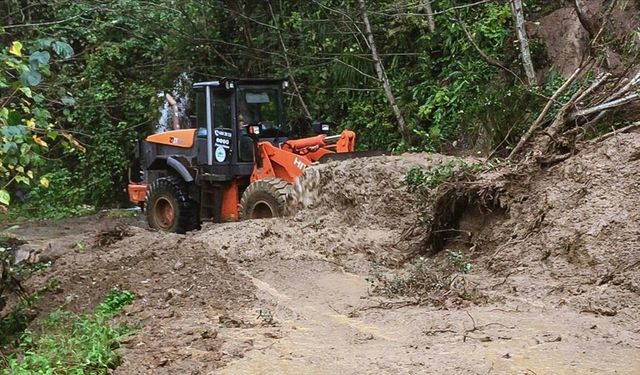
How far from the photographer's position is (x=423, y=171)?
10188 millimetres

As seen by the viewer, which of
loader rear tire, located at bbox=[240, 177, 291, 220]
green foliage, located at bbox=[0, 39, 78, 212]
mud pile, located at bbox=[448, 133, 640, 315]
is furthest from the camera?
loader rear tire, located at bbox=[240, 177, 291, 220]

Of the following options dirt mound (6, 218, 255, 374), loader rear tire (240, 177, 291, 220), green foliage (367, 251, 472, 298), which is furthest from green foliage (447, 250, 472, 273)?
loader rear tire (240, 177, 291, 220)

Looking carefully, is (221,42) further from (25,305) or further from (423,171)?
(25,305)

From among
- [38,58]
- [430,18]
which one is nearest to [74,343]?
[38,58]

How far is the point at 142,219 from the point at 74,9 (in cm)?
522

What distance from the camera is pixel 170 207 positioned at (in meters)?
13.9

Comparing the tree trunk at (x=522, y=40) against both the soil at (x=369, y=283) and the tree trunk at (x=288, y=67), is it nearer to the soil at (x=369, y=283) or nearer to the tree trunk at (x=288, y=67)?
the soil at (x=369, y=283)

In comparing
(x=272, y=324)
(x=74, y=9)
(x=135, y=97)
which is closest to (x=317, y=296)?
(x=272, y=324)

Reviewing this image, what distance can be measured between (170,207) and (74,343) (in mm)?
7808

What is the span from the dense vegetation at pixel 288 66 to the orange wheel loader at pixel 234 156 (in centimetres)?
189

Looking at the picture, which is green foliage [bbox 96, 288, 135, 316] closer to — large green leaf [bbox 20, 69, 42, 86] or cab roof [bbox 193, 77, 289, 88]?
large green leaf [bbox 20, 69, 42, 86]

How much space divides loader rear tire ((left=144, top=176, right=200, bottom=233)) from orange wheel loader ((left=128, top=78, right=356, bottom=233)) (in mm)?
17

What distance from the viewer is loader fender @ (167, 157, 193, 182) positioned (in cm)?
1360

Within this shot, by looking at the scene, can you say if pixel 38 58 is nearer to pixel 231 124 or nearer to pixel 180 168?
pixel 231 124
